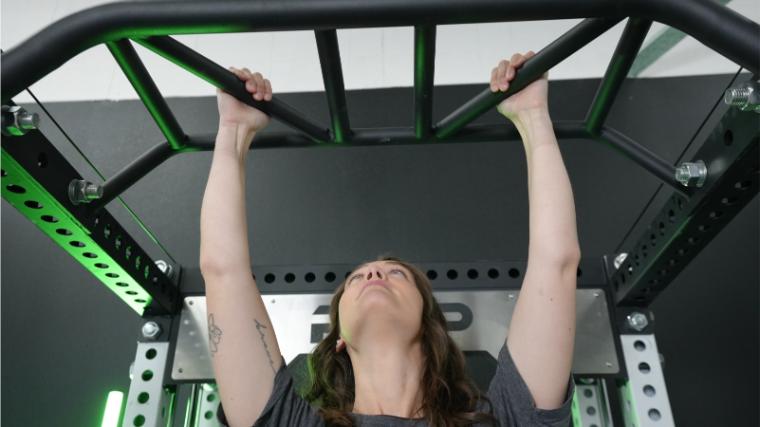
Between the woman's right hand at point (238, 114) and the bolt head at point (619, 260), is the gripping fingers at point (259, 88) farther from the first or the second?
the bolt head at point (619, 260)

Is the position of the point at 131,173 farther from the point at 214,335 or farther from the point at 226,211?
the point at 214,335

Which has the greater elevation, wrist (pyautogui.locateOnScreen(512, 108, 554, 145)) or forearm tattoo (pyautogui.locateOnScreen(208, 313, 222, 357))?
wrist (pyautogui.locateOnScreen(512, 108, 554, 145))

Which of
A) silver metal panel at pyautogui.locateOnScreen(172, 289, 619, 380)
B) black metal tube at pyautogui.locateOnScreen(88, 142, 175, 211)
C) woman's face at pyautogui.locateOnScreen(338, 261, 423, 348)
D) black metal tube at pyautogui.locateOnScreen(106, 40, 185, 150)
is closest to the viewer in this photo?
black metal tube at pyautogui.locateOnScreen(106, 40, 185, 150)

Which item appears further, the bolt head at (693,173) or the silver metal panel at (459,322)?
the silver metal panel at (459,322)

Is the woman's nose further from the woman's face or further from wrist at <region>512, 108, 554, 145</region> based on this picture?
wrist at <region>512, 108, 554, 145</region>

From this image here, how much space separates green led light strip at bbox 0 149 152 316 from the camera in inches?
24.5

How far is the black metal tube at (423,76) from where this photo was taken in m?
0.62

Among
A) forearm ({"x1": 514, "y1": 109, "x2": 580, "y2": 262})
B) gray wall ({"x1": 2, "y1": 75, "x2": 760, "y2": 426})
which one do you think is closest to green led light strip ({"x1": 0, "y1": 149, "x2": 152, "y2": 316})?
gray wall ({"x1": 2, "y1": 75, "x2": 760, "y2": 426})

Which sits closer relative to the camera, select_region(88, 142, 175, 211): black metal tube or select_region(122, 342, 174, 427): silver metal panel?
select_region(88, 142, 175, 211): black metal tube

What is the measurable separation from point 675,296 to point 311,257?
2.64 feet

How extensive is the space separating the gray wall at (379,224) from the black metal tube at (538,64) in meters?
0.60

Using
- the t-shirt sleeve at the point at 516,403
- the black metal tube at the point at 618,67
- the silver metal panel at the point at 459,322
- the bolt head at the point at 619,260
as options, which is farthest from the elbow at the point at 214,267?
the bolt head at the point at 619,260

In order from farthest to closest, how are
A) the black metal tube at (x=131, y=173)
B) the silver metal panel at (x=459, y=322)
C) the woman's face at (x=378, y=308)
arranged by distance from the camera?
the silver metal panel at (x=459, y=322) → the woman's face at (x=378, y=308) → the black metal tube at (x=131, y=173)

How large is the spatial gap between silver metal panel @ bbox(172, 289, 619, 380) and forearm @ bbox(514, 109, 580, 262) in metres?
0.26
